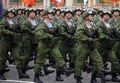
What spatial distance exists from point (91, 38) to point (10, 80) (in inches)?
Answer: 97.2

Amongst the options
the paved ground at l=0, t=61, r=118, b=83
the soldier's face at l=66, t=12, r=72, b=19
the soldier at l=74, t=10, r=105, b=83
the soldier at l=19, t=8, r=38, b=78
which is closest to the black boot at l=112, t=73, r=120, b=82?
the paved ground at l=0, t=61, r=118, b=83

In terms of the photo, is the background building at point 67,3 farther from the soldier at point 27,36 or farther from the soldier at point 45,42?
the soldier at point 45,42

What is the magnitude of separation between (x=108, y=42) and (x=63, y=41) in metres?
1.62

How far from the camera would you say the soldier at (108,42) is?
11797mm

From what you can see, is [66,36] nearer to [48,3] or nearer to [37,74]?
[37,74]

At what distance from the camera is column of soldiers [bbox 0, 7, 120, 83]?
1132 cm

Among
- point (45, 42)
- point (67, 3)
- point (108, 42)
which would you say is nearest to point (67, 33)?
point (108, 42)

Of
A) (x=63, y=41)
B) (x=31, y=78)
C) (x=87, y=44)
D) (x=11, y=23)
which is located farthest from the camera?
(x=63, y=41)

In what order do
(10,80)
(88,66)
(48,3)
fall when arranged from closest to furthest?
(10,80) → (88,66) → (48,3)

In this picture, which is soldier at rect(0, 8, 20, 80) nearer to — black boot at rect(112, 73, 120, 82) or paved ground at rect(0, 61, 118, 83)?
paved ground at rect(0, 61, 118, 83)

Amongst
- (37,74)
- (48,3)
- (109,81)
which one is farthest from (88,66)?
(48,3)

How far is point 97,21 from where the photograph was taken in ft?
39.1

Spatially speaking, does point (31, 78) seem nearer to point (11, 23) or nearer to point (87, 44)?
point (11, 23)

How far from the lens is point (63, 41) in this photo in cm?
1337
